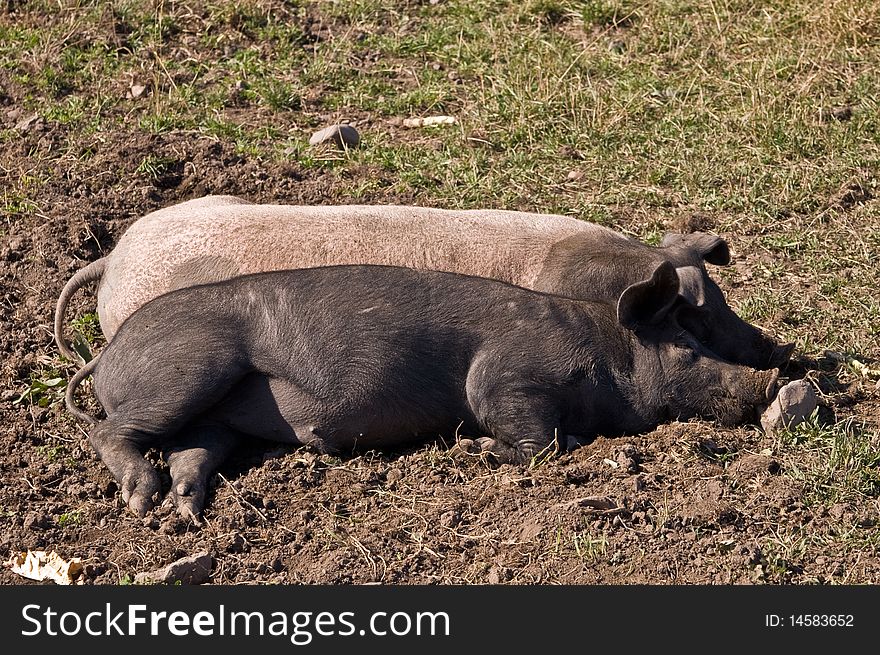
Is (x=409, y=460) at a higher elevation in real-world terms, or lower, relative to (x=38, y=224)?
lower

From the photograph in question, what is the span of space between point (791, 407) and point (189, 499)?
8.21 feet

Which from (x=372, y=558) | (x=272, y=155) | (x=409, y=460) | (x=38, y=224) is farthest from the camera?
(x=272, y=155)

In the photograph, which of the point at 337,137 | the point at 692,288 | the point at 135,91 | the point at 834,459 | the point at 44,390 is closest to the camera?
the point at 834,459

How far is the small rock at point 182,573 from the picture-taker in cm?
432

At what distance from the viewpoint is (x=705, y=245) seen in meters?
6.02

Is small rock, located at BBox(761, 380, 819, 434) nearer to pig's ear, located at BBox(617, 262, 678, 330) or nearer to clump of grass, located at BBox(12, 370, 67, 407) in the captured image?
pig's ear, located at BBox(617, 262, 678, 330)

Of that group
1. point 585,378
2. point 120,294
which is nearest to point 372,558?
point 585,378

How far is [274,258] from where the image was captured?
5461 millimetres

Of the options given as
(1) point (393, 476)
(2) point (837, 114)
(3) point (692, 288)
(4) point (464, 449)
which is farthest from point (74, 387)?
(2) point (837, 114)

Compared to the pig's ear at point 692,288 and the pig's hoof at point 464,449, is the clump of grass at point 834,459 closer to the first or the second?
the pig's ear at point 692,288

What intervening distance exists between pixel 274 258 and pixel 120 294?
0.77 m

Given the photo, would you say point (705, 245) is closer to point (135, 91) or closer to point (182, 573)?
point (182, 573)

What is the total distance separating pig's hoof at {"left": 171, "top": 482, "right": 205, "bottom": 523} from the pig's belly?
1.37 feet

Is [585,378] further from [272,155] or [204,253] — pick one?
[272,155]
